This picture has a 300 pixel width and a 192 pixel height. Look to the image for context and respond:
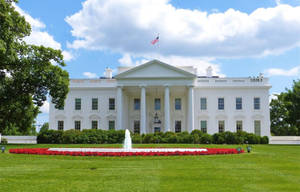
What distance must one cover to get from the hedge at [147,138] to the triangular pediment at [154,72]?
979 centimetres

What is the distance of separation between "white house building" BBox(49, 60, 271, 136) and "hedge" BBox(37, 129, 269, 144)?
265 inches

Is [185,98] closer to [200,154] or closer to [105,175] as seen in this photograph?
[200,154]

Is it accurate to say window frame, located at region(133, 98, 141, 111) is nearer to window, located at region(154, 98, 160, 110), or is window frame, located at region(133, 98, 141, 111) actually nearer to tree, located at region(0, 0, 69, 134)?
window, located at region(154, 98, 160, 110)

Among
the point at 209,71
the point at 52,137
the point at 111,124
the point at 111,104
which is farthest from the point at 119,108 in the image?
the point at 209,71

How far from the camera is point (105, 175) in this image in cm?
1301

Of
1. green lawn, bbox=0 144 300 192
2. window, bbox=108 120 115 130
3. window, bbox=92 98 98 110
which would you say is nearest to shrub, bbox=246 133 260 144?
window, bbox=108 120 115 130

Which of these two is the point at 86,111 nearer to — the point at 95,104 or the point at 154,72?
the point at 95,104

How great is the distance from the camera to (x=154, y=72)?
1956 inches

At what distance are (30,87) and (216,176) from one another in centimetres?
2706

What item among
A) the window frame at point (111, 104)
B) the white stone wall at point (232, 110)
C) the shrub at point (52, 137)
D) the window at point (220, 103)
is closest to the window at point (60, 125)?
the window frame at point (111, 104)

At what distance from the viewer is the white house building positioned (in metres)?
49.5

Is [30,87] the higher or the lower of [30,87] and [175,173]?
the higher

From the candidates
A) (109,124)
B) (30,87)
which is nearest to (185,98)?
(109,124)

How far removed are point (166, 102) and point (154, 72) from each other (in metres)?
4.47
